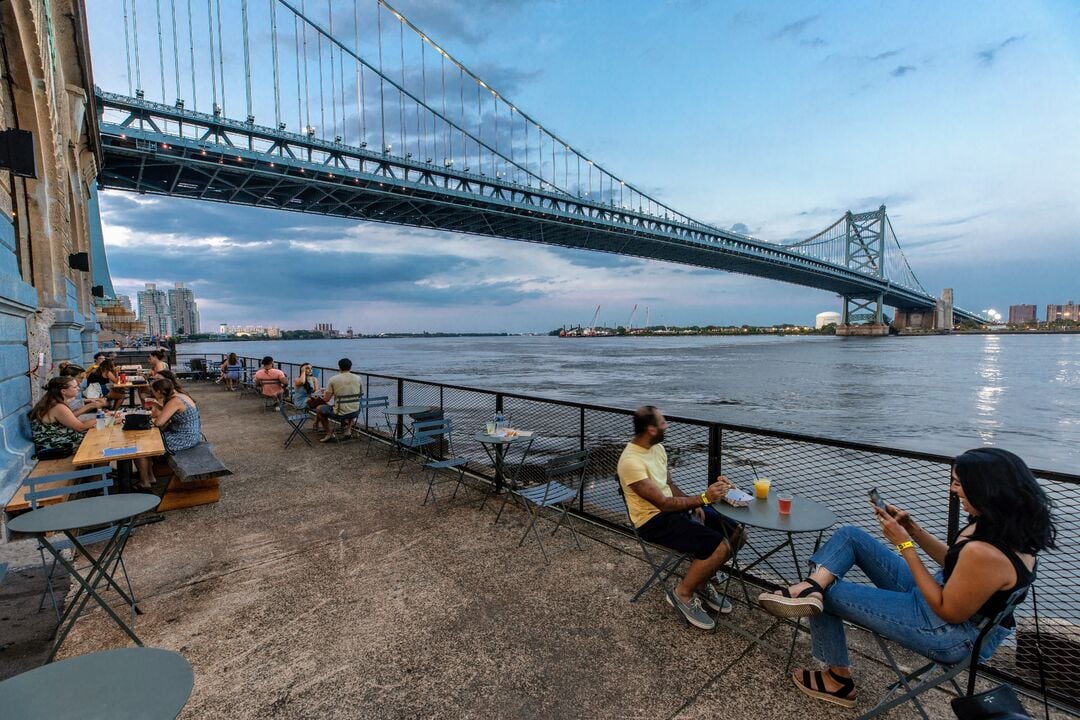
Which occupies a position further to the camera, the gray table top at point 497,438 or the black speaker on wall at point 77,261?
the black speaker on wall at point 77,261

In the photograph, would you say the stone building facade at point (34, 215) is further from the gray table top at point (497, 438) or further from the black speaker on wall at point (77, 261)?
the gray table top at point (497, 438)

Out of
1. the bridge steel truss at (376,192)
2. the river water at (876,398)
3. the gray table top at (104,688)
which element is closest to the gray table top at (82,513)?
the gray table top at (104,688)

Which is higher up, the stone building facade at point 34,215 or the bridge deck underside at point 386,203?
the bridge deck underside at point 386,203

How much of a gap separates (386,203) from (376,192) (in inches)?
172

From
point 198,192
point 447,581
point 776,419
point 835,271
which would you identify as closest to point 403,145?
point 198,192

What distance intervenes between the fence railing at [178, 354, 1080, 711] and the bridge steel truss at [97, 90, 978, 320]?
24776 mm

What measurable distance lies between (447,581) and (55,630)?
2039mm

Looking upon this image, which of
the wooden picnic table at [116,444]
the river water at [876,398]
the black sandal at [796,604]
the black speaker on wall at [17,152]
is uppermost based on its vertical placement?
the black speaker on wall at [17,152]

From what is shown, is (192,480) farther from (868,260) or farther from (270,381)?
(868,260)

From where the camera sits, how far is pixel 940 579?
2162mm

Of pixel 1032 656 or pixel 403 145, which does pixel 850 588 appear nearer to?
pixel 1032 656

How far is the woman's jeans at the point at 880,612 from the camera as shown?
1837 mm

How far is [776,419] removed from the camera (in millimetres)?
17594

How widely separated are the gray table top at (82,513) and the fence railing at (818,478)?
8.27ft
